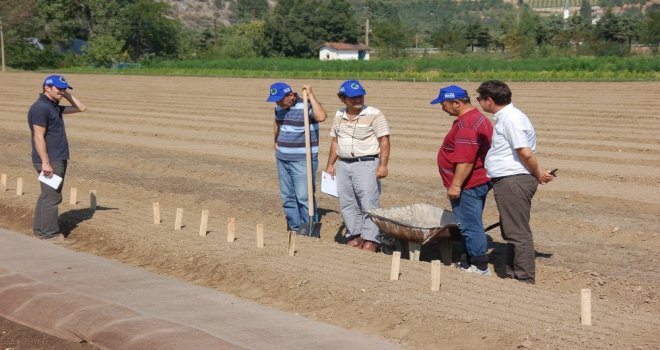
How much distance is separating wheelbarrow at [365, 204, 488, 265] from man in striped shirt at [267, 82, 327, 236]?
125 cm

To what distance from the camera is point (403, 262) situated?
922 centimetres

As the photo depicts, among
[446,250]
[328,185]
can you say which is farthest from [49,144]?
[446,250]

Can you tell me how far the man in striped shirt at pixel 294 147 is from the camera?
10727 millimetres

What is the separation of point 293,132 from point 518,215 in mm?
3112

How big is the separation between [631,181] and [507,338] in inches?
362

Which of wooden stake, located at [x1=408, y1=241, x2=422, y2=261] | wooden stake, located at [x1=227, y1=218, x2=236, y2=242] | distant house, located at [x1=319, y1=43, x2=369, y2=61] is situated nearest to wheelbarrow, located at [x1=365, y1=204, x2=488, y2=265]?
wooden stake, located at [x1=408, y1=241, x2=422, y2=261]

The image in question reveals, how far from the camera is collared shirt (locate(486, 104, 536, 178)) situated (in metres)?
8.44

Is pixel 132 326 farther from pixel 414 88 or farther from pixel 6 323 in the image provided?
pixel 414 88

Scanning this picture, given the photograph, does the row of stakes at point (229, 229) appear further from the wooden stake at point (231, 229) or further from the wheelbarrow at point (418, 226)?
the wheelbarrow at point (418, 226)

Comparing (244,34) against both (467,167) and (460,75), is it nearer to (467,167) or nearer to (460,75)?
(460,75)

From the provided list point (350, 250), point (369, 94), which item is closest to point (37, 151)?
point (350, 250)

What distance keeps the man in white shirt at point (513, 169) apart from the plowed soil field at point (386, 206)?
388 millimetres

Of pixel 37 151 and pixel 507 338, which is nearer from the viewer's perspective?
pixel 507 338

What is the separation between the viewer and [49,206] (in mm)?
11156
